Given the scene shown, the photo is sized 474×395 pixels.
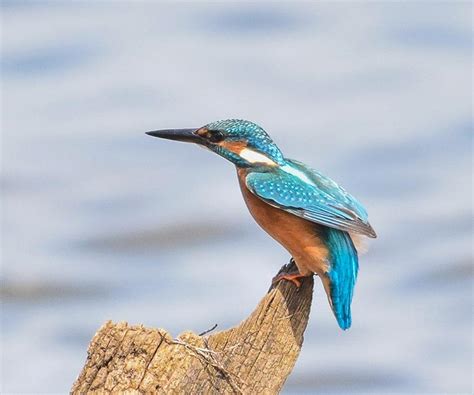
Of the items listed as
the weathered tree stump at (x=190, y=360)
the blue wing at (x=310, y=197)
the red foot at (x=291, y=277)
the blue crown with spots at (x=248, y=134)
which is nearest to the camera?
the weathered tree stump at (x=190, y=360)

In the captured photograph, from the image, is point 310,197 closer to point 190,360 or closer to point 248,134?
point 248,134

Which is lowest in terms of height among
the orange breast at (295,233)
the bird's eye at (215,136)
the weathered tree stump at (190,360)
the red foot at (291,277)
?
the weathered tree stump at (190,360)

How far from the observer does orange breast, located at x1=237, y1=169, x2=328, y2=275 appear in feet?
14.5

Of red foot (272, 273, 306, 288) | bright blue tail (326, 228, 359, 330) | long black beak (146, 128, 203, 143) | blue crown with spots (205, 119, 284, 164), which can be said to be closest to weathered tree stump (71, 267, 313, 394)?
red foot (272, 273, 306, 288)

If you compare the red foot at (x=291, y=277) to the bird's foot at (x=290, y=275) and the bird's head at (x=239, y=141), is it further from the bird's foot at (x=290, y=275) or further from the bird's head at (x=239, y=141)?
the bird's head at (x=239, y=141)

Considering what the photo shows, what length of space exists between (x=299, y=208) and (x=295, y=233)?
0.32 ft

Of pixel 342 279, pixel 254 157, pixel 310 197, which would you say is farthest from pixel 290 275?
pixel 254 157

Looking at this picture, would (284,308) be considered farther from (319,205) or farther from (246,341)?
(319,205)

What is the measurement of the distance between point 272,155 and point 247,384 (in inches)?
46.8

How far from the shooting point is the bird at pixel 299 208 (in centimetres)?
441

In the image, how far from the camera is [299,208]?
4.48 meters

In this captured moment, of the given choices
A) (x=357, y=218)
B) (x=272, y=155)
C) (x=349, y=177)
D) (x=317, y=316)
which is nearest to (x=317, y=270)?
(x=357, y=218)

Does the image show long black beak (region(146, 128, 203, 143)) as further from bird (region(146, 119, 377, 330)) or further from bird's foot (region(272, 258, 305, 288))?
bird's foot (region(272, 258, 305, 288))

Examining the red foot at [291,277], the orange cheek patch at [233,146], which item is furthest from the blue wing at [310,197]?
the red foot at [291,277]
